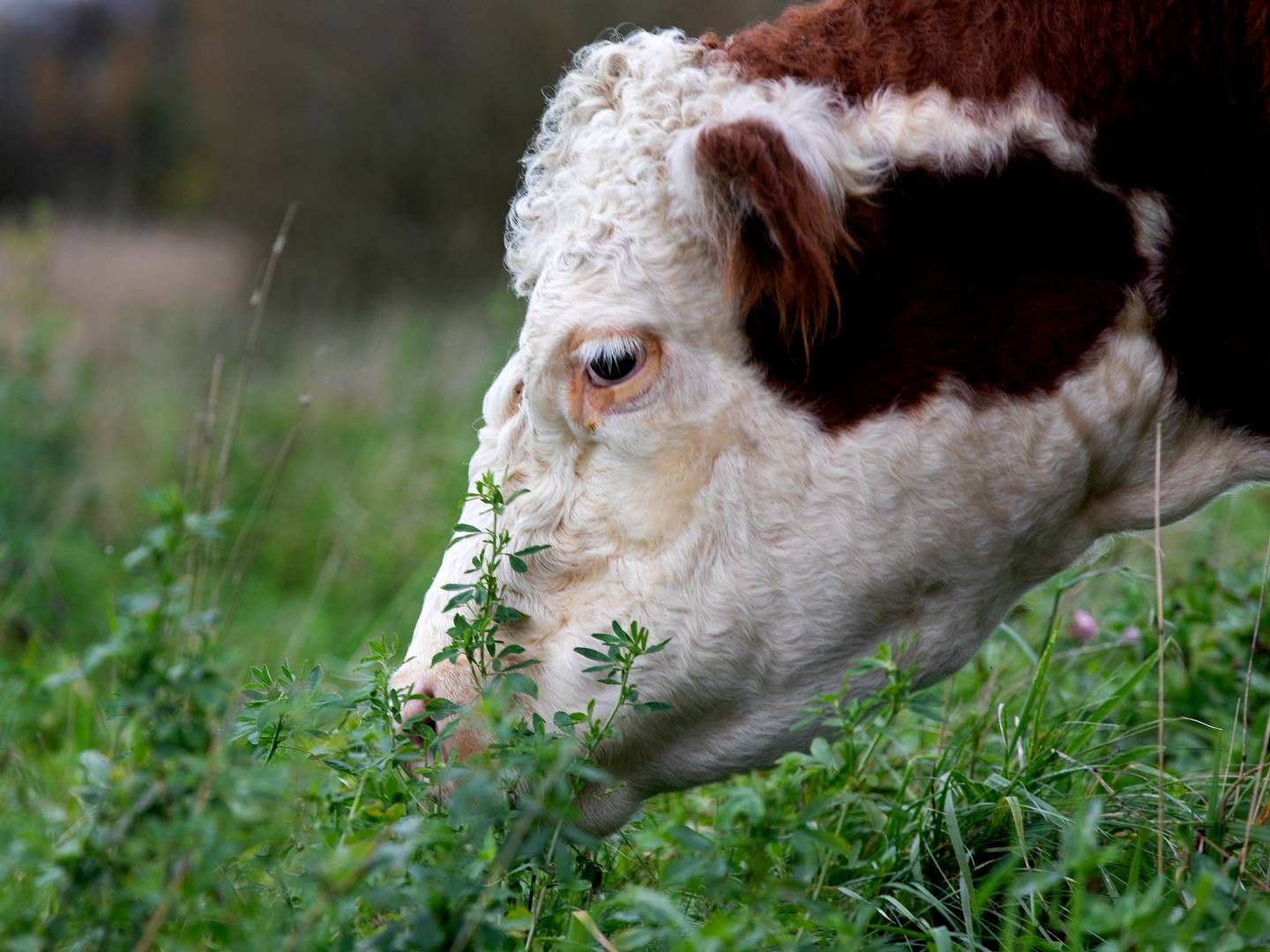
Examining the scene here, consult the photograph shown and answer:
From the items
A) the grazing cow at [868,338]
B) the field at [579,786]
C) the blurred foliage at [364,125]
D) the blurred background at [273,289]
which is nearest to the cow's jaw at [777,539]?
the grazing cow at [868,338]

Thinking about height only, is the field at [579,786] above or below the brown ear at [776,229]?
below

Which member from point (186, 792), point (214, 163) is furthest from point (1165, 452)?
point (214, 163)

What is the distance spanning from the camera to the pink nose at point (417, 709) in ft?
6.83

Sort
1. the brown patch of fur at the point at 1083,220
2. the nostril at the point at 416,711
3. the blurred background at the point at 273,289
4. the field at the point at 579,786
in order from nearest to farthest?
the field at the point at 579,786 < the nostril at the point at 416,711 < the brown patch of fur at the point at 1083,220 < the blurred background at the point at 273,289

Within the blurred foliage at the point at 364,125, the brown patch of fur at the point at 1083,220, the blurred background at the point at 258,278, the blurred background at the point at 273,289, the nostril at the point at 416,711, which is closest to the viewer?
the nostril at the point at 416,711

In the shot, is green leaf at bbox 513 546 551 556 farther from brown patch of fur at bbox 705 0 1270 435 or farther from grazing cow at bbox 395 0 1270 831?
brown patch of fur at bbox 705 0 1270 435

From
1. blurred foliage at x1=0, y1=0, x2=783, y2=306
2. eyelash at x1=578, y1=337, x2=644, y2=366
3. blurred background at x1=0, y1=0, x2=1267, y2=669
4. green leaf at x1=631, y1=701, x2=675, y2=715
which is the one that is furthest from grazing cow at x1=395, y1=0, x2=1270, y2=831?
blurred foliage at x1=0, y1=0, x2=783, y2=306

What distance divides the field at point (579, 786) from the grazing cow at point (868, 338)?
188 mm

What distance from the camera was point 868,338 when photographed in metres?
2.29

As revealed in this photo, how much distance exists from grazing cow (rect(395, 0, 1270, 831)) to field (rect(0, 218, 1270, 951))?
19 cm

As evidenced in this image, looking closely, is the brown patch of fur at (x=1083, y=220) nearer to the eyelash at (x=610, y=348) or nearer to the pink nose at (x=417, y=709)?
the eyelash at (x=610, y=348)

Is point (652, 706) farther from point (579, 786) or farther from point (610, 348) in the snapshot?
point (610, 348)

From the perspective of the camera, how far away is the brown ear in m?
2.17

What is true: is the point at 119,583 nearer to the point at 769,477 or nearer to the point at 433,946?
the point at 769,477
